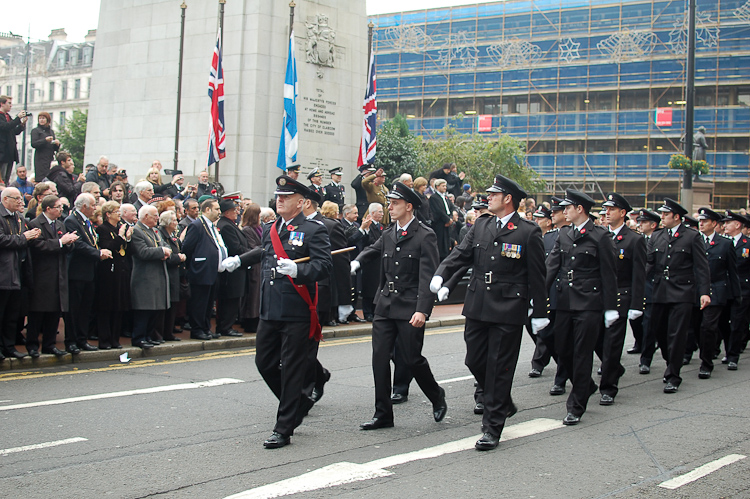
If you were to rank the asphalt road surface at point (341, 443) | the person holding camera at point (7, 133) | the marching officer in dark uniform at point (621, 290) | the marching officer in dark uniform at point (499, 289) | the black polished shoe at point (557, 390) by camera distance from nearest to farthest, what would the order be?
the asphalt road surface at point (341, 443)
the marching officer in dark uniform at point (499, 289)
the marching officer in dark uniform at point (621, 290)
the black polished shoe at point (557, 390)
the person holding camera at point (7, 133)

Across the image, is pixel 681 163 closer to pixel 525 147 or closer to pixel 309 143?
pixel 309 143

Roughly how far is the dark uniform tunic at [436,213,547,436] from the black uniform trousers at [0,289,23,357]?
581 centimetres

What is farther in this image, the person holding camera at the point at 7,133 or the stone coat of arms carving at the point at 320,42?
the stone coat of arms carving at the point at 320,42

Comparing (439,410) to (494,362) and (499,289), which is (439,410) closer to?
(494,362)

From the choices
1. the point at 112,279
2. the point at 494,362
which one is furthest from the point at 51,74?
the point at 494,362

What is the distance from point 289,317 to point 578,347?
3053 millimetres

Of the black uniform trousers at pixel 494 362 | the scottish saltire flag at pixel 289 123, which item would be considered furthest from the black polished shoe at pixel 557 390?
the scottish saltire flag at pixel 289 123

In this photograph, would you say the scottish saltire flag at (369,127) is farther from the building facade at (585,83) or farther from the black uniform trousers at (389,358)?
the building facade at (585,83)

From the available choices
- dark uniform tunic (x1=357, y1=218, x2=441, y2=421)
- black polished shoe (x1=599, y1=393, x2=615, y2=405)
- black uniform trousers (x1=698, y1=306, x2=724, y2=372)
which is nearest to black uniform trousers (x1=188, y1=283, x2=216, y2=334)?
dark uniform tunic (x1=357, y1=218, x2=441, y2=421)

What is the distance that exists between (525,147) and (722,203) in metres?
12.8

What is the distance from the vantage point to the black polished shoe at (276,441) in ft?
21.2

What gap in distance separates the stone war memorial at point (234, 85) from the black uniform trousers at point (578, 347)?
514 inches

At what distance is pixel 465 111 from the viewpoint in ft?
190

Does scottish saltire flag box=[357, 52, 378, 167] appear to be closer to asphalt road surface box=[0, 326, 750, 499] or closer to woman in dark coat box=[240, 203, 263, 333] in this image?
woman in dark coat box=[240, 203, 263, 333]
